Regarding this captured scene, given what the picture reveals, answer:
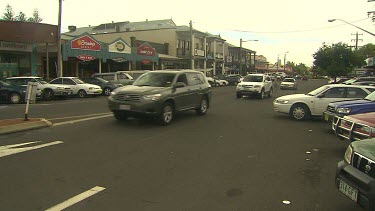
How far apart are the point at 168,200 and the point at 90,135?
15.9 ft

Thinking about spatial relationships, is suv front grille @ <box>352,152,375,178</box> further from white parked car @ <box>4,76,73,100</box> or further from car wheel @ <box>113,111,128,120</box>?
white parked car @ <box>4,76,73,100</box>

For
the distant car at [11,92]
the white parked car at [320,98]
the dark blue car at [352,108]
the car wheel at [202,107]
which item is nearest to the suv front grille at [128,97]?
the car wheel at [202,107]

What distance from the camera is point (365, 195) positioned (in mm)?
3670

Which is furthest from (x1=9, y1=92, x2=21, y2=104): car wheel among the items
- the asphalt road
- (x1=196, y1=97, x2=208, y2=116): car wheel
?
(x1=196, y1=97, x2=208, y2=116): car wheel

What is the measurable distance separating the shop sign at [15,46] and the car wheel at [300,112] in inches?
847

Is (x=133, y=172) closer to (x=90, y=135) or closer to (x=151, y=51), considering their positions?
(x=90, y=135)

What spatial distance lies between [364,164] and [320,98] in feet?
30.1

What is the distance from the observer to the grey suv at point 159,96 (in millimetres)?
10336

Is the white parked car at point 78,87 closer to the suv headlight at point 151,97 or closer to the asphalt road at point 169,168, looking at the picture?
the asphalt road at point 169,168

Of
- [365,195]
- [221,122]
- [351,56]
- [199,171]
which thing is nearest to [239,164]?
[199,171]

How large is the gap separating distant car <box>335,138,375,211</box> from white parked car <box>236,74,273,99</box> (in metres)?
18.7

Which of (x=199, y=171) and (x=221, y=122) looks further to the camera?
(x=221, y=122)

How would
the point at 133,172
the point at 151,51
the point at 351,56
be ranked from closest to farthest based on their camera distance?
A: the point at 133,172 → the point at 151,51 → the point at 351,56

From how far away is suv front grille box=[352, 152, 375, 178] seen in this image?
3.79m
